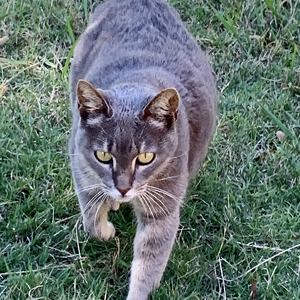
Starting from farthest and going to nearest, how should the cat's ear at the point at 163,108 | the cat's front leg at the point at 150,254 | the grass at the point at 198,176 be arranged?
the grass at the point at 198,176 < the cat's front leg at the point at 150,254 < the cat's ear at the point at 163,108

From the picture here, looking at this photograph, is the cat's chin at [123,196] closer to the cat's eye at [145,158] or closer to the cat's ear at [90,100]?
the cat's eye at [145,158]

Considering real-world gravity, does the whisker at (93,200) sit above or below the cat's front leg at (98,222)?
above

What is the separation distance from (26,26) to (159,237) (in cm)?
198

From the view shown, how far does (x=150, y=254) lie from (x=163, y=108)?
0.66m

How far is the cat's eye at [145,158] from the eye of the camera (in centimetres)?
265

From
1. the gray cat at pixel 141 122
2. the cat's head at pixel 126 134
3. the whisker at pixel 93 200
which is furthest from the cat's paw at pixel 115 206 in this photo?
the cat's head at pixel 126 134

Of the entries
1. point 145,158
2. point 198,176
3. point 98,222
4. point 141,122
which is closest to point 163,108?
point 141,122

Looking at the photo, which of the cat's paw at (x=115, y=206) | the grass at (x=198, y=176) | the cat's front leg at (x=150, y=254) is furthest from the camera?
the cat's paw at (x=115, y=206)

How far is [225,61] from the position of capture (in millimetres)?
4270

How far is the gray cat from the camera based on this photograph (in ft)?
8.61

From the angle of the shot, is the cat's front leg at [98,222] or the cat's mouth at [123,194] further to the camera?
the cat's front leg at [98,222]

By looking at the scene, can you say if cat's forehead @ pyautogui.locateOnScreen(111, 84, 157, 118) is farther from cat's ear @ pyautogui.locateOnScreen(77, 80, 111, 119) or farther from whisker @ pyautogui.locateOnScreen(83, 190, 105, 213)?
whisker @ pyautogui.locateOnScreen(83, 190, 105, 213)

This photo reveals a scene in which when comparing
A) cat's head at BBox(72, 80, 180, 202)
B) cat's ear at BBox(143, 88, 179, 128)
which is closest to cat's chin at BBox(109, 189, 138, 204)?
cat's head at BBox(72, 80, 180, 202)

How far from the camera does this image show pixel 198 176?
3.54 m
